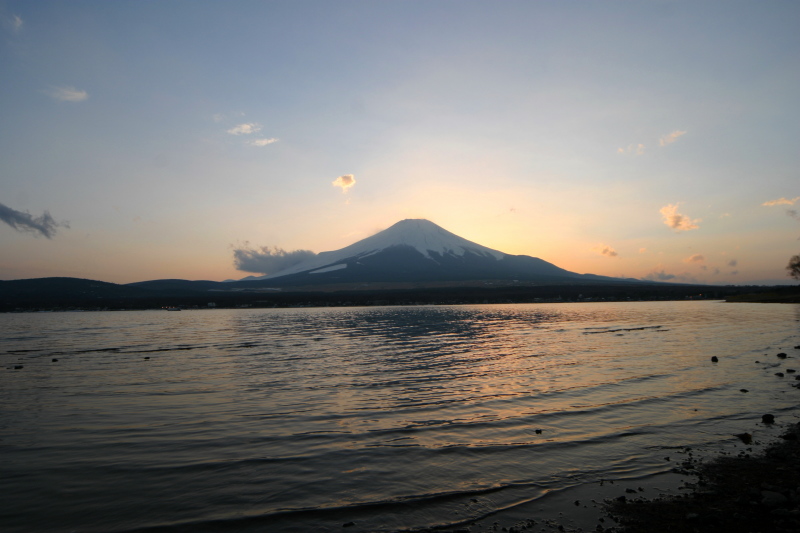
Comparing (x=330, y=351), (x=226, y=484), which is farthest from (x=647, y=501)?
(x=330, y=351)

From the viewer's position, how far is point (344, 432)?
1648 centimetres

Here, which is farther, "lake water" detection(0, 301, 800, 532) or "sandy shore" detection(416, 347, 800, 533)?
"lake water" detection(0, 301, 800, 532)

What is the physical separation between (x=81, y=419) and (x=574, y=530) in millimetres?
19271

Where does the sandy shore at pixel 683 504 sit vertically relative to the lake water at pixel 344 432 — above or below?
above

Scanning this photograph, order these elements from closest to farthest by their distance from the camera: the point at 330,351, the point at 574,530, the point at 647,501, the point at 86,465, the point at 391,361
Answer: the point at 574,530
the point at 647,501
the point at 86,465
the point at 391,361
the point at 330,351

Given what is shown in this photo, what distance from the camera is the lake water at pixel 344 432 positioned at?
10.8 meters

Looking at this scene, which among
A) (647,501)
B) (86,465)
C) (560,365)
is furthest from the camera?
(560,365)

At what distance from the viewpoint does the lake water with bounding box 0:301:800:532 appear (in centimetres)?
1081

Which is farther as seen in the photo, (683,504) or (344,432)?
(344,432)

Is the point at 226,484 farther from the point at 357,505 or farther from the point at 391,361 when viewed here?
the point at 391,361

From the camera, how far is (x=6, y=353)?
1646 inches

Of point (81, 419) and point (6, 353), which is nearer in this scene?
point (81, 419)

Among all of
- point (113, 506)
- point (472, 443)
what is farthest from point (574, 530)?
point (113, 506)

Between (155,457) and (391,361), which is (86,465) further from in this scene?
(391,361)
